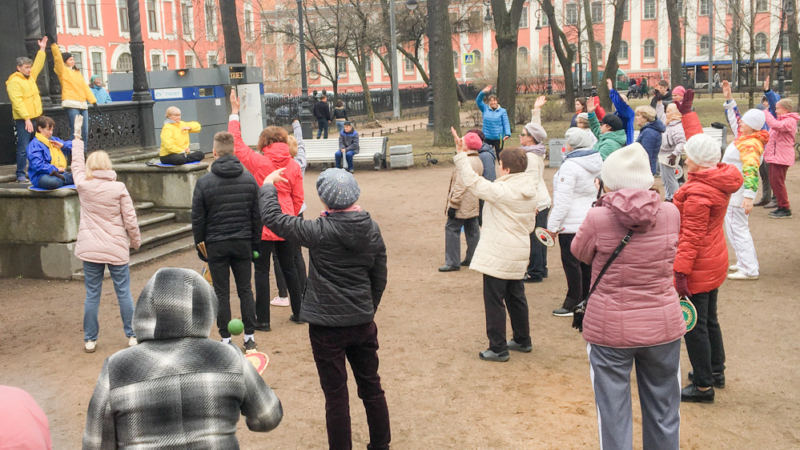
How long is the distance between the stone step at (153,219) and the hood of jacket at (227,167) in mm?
5059

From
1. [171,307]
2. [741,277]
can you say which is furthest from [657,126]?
[171,307]

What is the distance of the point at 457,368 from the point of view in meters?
6.16

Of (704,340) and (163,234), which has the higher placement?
(163,234)

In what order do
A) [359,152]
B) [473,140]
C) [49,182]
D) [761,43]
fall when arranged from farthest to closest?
[761,43] → [359,152] → [49,182] → [473,140]

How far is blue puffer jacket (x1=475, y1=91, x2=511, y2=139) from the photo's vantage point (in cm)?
1470

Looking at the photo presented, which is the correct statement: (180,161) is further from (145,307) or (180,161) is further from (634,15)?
(634,15)

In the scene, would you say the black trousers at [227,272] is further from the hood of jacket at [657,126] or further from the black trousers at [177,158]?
the hood of jacket at [657,126]

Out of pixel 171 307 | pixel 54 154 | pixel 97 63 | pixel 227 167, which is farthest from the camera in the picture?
pixel 97 63

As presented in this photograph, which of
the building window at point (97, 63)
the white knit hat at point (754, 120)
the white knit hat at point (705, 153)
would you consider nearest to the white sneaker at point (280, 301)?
the white knit hat at point (705, 153)

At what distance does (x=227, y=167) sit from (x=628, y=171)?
3.60 metres

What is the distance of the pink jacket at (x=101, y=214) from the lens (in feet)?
22.0

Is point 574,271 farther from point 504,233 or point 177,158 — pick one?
point 177,158

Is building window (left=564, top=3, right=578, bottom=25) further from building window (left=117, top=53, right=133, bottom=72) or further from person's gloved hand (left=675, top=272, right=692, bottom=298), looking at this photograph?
person's gloved hand (left=675, top=272, right=692, bottom=298)

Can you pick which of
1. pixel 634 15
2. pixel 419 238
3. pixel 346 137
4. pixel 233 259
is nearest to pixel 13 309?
pixel 233 259
